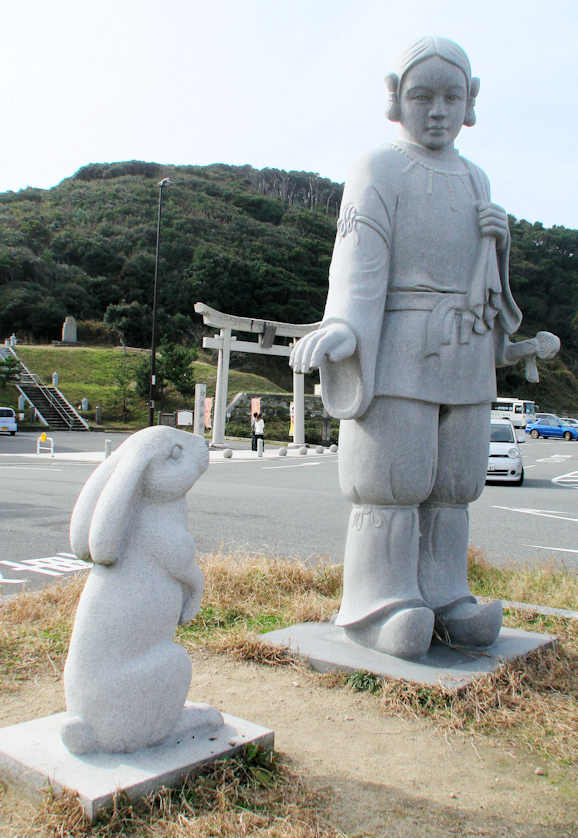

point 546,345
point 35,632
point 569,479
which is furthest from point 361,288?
point 569,479

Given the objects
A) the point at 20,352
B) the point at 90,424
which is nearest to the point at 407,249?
the point at 90,424

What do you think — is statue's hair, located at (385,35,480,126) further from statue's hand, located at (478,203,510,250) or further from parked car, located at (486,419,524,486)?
parked car, located at (486,419,524,486)

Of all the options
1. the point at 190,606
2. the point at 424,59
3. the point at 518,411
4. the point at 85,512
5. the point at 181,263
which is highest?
the point at 181,263

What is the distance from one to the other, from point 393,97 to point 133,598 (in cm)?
285

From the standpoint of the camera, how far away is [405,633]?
341 centimetres

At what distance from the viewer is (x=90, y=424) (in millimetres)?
31359

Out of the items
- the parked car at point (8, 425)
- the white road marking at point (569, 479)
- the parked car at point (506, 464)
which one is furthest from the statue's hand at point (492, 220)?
the parked car at point (8, 425)

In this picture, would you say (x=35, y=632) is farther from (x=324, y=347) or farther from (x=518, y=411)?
(x=518, y=411)

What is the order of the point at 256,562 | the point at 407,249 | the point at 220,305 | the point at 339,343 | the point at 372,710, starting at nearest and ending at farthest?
the point at 372,710
the point at 339,343
the point at 407,249
the point at 256,562
the point at 220,305

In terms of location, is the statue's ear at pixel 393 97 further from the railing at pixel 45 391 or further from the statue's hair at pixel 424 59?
the railing at pixel 45 391

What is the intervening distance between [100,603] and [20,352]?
3863 cm

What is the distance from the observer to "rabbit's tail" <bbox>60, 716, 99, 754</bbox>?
226cm

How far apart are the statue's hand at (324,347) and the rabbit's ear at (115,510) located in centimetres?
105

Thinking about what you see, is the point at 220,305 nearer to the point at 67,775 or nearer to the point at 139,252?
the point at 139,252
